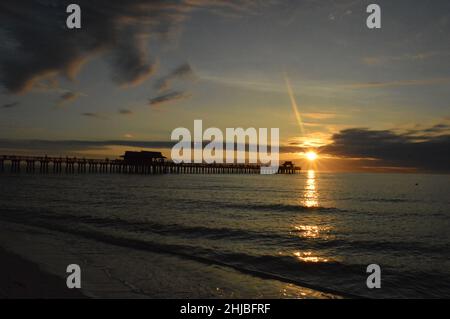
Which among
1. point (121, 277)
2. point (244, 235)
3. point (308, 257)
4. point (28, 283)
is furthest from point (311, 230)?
point (28, 283)

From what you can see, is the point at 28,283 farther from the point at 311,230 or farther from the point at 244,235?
the point at 311,230

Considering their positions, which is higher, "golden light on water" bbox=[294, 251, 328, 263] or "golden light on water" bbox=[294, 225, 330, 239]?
"golden light on water" bbox=[294, 251, 328, 263]

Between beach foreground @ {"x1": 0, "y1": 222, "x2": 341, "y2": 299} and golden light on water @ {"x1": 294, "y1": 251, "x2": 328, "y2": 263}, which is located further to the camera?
golden light on water @ {"x1": 294, "y1": 251, "x2": 328, "y2": 263}

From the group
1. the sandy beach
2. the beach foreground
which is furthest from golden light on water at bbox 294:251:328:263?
the sandy beach

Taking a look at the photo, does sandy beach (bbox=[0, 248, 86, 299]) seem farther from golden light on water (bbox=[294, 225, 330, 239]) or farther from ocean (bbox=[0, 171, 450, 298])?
golden light on water (bbox=[294, 225, 330, 239])

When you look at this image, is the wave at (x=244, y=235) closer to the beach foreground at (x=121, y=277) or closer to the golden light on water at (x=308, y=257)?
the golden light on water at (x=308, y=257)

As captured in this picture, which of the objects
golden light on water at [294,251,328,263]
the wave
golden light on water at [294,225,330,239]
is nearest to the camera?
golden light on water at [294,251,328,263]

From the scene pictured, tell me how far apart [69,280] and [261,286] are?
4.28 m

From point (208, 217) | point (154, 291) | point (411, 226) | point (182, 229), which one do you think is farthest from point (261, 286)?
point (411, 226)

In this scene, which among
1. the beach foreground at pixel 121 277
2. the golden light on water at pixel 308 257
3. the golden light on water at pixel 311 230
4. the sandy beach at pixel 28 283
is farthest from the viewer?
the golden light on water at pixel 311 230

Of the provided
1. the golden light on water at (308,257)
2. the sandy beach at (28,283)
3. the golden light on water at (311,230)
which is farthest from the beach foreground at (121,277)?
the golden light on water at (311,230)

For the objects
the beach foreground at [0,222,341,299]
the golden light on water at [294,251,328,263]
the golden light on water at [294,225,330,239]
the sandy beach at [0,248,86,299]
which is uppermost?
the sandy beach at [0,248,86,299]

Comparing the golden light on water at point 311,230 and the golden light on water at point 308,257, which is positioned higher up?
the golden light on water at point 308,257

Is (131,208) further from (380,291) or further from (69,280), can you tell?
(380,291)
